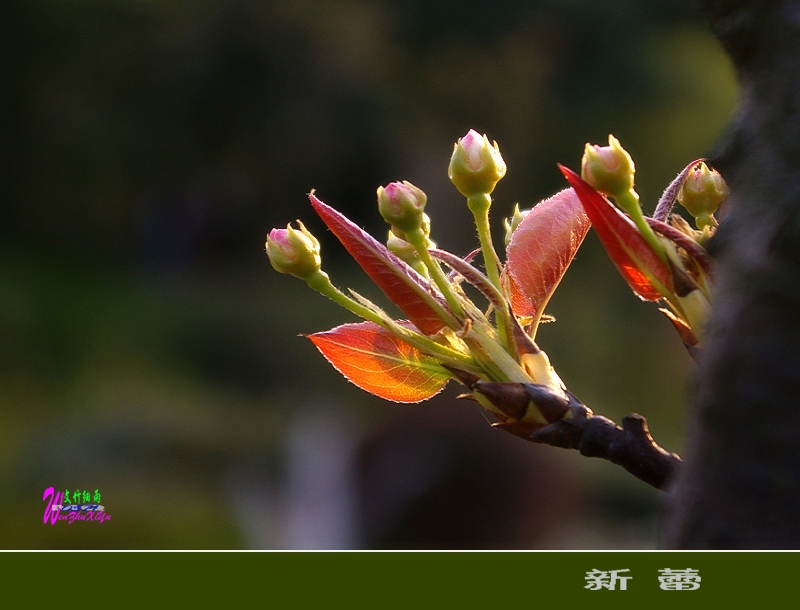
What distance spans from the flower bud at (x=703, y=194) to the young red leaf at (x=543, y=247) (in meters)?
0.05

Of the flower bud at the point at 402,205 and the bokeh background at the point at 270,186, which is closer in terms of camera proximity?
the flower bud at the point at 402,205

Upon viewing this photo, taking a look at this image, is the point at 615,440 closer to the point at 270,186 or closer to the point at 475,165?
the point at 475,165

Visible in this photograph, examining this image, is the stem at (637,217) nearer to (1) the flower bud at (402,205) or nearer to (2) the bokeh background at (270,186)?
(1) the flower bud at (402,205)

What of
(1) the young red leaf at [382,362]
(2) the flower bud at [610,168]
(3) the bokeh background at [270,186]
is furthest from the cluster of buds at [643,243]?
(3) the bokeh background at [270,186]

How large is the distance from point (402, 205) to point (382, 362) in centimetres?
10

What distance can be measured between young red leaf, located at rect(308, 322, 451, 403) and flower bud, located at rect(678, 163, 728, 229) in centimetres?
15

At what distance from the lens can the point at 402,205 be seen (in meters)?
0.41

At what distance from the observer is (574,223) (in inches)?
17.5

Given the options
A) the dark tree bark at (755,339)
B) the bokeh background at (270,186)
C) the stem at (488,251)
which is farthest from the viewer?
the bokeh background at (270,186)

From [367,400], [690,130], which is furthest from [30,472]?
[690,130]

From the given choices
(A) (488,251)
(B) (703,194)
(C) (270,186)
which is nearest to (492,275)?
(A) (488,251)

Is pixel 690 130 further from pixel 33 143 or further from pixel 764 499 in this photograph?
pixel 764 499

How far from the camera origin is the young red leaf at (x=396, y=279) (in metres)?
0.40


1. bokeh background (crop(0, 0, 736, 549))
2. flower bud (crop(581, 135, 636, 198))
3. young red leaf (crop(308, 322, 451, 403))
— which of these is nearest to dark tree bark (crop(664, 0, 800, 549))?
flower bud (crop(581, 135, 636, 198))
